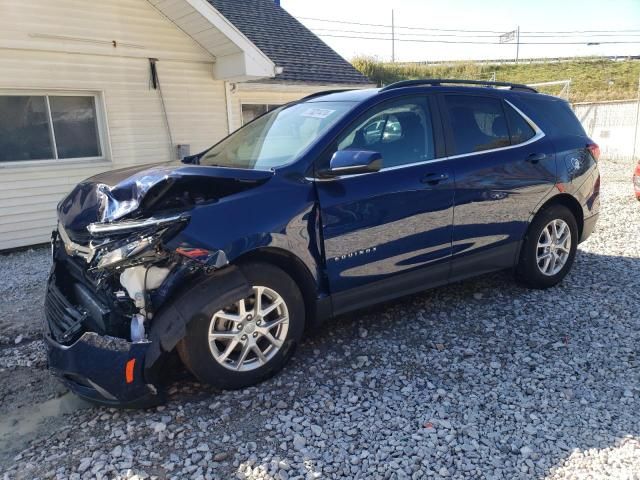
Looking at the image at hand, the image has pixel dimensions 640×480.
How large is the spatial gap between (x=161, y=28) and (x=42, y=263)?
14.2ft

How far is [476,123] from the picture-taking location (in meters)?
4.11

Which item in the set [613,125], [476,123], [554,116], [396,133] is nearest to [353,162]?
[396,133]

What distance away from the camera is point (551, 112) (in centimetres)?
465

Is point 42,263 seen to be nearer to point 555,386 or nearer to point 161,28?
point 161,28

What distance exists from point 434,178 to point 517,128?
121 cm

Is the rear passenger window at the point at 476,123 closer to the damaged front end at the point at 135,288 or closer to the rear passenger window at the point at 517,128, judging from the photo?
the rear passenger window at the point at 517,128

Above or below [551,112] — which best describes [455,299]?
below

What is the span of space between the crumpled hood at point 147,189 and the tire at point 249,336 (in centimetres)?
52

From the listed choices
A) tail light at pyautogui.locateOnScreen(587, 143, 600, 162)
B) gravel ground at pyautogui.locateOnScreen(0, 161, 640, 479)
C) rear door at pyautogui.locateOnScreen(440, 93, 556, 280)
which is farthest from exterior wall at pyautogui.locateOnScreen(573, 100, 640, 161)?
gravel ground at pyautogui.locateOnScreen(0, 161, 640, 479)

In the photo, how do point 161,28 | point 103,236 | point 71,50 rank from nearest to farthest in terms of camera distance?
point 103,236
point 71,50
point 161,28

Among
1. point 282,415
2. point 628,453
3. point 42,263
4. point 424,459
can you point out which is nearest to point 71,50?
point 42,263

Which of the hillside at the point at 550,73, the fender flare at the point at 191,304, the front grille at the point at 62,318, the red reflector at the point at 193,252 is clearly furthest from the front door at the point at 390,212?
the hillside at the point at 550,73

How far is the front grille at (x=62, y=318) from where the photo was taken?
113 inches

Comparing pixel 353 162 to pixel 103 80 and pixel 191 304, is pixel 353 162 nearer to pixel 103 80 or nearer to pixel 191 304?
pixel 191 304
